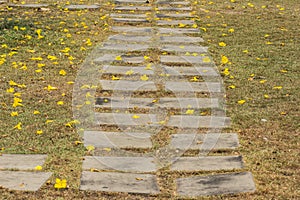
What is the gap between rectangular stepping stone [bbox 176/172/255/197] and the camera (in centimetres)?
436

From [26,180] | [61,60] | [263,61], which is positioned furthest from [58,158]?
[263,61]

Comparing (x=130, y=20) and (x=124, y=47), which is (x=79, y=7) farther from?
(x=124, y=47)

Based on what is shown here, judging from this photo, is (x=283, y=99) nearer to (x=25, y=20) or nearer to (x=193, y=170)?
(x=193, y=170)

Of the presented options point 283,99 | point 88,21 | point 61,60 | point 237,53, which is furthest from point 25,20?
point 283,99

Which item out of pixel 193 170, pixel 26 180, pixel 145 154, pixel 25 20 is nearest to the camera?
pixel 26 180

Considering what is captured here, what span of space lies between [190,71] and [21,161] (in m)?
3.20

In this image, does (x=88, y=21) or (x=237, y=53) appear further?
(x=88, y=21)

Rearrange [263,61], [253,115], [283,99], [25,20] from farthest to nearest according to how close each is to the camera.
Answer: [25,20]
[263,61]
[283,99]
[253,115]

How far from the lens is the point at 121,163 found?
490cm

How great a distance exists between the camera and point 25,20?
972 centimetres

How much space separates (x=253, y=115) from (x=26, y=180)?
8.20ft

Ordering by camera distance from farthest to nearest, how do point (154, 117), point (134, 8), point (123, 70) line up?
1. point (134, 8)
2. point (123, 70)
3. point (154, 117)

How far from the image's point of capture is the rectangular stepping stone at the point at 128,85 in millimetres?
6789

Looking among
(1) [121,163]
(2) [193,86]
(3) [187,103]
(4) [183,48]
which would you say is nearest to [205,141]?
(1) [121,163]
